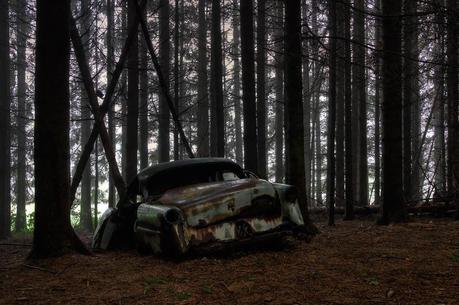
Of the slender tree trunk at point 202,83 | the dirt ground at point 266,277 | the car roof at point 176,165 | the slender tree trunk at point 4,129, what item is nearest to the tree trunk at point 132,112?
the slender tree trunk at point 4,129

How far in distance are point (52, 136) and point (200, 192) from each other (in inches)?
92.0

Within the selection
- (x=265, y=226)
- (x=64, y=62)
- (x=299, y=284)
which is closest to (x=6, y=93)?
(x=64, y=62)

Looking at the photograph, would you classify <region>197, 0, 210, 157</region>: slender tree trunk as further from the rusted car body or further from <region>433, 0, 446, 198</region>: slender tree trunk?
the rusted car body

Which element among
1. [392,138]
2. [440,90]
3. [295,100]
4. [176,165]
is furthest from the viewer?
[440,90]

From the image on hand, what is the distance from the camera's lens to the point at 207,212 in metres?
6.05

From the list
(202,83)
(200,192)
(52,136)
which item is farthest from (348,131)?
(202,83)

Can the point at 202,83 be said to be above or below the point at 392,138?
above

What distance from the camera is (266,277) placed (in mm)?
4973

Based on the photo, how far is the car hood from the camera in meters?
6.19

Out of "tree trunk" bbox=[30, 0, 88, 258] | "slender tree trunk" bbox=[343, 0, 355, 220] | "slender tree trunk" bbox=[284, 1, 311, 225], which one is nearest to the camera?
"tree trunk" bbox=[30, 0, 88, 258]

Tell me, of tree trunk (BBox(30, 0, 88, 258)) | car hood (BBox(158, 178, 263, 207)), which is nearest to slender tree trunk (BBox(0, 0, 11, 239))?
tree trunk (BBox(30, 0, 88, 258))

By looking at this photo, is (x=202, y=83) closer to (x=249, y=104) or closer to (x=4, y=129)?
(x=4, y=129)

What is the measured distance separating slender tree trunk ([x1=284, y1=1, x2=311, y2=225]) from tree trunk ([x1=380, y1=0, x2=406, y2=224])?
235 centimetres

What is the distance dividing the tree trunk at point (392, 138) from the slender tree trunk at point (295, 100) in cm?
235
